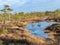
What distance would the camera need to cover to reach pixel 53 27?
231ft

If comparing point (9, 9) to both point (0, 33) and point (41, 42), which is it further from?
point (41, 42)

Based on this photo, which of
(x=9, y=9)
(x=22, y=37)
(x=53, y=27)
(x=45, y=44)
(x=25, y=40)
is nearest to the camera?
(x=45, y=44)

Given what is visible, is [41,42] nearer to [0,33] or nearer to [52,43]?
[52,43]

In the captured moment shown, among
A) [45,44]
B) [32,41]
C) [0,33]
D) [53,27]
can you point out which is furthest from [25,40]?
[53,27]

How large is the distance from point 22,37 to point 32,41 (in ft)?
16.0

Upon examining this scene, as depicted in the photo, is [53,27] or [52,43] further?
[53,27]

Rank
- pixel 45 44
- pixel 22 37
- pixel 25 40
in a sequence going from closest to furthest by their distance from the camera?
pixel 45 44, pixel 25 40, pixel 22 37

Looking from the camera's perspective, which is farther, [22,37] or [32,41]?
[22,37]

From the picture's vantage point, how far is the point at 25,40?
53594 millimetres

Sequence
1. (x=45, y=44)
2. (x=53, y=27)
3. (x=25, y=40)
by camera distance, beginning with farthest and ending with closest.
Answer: (x=53, y=27)
(x=25, y=40)
(x=45, y=44)

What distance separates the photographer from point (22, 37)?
57.2 m

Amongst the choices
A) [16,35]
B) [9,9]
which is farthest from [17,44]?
[9,9]

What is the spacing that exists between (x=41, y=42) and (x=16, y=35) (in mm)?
8987

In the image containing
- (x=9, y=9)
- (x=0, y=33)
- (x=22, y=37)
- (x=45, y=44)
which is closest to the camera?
(x=45, y=44)
